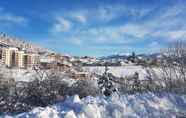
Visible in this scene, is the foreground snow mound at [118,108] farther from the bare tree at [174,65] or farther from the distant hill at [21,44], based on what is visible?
the distant hill at [21,44]

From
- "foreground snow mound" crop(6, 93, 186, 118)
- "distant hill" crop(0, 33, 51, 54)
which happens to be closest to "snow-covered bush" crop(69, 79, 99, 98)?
"foreground snow mound" crop(6, 93, 186, 118)

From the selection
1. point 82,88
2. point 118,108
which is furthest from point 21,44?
point 118,108

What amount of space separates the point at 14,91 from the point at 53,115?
Answer: 13728mm

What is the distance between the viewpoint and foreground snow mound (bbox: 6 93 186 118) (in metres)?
6.52

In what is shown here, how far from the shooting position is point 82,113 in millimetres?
6527

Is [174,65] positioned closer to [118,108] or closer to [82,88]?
[118,108]

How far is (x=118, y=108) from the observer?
6891 mm

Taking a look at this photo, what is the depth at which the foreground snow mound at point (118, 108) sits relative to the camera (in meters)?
6.52

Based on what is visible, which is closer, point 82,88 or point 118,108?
point 118,108

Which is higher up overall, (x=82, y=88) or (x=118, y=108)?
(x=118, y=108)

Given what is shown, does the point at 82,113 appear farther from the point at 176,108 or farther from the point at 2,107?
the point at 2,107

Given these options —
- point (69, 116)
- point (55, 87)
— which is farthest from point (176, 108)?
point (55, 87)

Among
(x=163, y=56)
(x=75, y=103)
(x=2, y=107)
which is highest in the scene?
(x=163, y=56)

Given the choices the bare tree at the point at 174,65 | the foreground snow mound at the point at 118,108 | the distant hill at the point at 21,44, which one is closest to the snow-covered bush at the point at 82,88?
the bare tree at the point at 174,65
